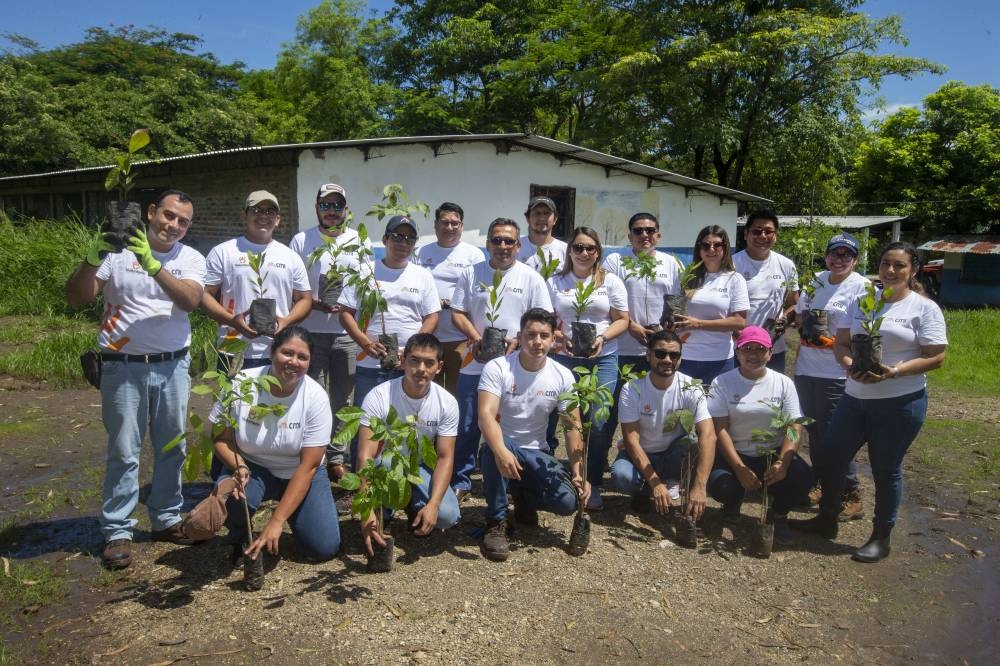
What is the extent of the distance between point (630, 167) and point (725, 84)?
8237 millimetres

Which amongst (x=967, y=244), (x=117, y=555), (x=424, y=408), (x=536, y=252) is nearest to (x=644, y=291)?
(x=536, y=252)

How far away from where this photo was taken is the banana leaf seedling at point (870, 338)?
13.1ft

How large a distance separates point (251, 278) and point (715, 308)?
3058 millimetres

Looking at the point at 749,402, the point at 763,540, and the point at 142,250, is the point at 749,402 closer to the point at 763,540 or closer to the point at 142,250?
the point at 763,540

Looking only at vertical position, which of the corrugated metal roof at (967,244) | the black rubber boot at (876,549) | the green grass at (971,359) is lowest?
the black rubber boot at (876,549)

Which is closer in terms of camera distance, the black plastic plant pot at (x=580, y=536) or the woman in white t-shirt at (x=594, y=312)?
the black plastic plant pot at (x=580, y=536)

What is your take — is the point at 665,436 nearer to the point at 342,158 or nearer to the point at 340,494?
the point at 340,494

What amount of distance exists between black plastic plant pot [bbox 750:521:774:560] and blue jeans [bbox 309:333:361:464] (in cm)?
274

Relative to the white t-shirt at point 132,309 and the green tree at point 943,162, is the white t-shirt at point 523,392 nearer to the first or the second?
the white t-shirt at point 132,309

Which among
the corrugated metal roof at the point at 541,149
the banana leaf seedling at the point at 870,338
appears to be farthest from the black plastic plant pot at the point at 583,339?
the corrugated metal roof at the point at 541,149

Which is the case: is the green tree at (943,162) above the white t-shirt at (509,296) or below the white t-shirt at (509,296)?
above

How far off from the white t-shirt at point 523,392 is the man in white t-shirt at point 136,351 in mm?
1719

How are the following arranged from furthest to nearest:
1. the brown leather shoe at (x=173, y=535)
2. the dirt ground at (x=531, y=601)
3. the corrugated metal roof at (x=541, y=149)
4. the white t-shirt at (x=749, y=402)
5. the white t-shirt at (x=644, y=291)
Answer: the corrugated metal roof at (x=541, y=149)
the white t-shirt at (x=644, y=291)
the white t-shirt at (x=749, y=402)
the brown leather shoe at (x=173, y=535)
the dirt ground at (x=531, y=601)

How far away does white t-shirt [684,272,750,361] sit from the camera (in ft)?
16.1
